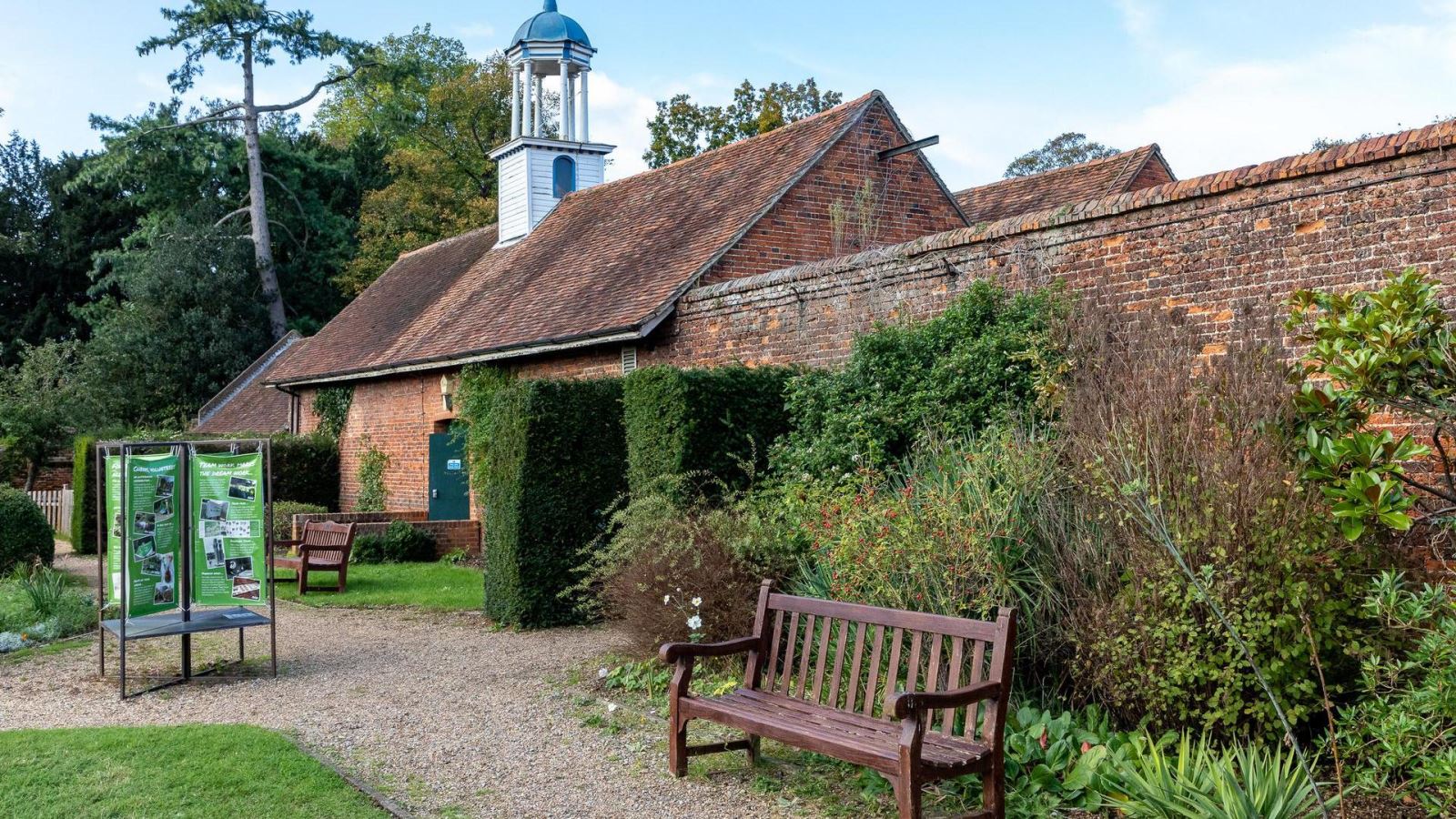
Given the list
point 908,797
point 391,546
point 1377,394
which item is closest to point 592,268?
point 391,546

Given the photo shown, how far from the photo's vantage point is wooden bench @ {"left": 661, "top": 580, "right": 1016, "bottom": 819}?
4711 mm

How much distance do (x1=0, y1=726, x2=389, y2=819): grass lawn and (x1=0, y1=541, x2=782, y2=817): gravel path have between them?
0.32 metres

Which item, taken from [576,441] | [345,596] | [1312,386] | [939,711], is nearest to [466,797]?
[939,711]

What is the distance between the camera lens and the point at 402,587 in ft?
46.4

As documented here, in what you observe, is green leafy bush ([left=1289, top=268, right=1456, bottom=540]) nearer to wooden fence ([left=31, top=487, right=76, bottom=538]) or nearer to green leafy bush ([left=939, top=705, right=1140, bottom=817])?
green leafy bush ([left=939, top=705, right=1140, bottom=817])

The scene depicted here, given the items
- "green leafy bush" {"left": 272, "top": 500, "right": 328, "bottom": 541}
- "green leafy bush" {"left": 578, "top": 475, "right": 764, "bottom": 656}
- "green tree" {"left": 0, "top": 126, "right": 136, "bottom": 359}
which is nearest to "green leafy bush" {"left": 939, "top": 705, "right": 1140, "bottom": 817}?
"green leafy bush" {"left": 578, "top": 475, "right": 764, "bottom": 656}

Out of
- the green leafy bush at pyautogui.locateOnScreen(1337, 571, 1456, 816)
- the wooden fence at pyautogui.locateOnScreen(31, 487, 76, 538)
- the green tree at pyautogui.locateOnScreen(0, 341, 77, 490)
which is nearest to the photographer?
the green leafy bush at pyautogui.locateOnScreen(1337, 571, 1456, 816)

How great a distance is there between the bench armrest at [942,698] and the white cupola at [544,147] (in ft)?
58.9

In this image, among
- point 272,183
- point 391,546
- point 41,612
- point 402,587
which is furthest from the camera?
point 272,183

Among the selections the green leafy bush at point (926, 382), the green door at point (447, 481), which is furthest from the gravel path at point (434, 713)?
the green door at point (447, 481)

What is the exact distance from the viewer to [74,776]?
588cm

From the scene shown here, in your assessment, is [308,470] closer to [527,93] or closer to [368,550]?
[368,550]

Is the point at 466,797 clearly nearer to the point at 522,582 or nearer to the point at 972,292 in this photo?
the point at 522,582

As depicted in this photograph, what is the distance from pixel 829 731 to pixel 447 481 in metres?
13.9
